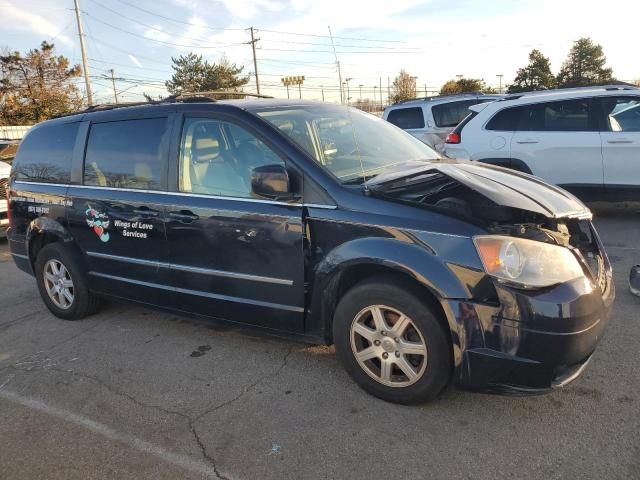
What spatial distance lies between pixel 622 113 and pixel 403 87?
57.0 m

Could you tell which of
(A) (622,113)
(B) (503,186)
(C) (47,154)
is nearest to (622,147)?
(A) (622,113)

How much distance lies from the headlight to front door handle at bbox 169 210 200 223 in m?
1.90

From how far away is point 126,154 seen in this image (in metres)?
4.03

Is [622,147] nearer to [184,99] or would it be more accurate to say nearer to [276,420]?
[184,99]

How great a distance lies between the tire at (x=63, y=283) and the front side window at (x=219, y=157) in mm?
1566

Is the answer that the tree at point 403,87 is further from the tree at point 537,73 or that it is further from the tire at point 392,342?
the tire at point 392,342

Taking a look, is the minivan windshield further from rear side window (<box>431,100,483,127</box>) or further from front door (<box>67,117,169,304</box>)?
rear side window (<box>431,100,483,127</box>)

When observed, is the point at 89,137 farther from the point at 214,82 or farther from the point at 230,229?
the point at 214,82

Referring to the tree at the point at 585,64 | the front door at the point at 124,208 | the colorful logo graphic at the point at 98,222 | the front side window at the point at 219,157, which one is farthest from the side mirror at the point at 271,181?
the tree at the point at 585,64

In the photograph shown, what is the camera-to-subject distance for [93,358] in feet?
12.8

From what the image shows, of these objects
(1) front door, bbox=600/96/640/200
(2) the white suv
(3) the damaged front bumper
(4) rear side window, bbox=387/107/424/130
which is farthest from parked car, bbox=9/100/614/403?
(4) rear side window, bbox=387/107/424/130

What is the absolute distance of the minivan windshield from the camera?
3350mm

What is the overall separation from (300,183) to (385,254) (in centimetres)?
70

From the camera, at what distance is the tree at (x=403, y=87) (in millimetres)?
59625
